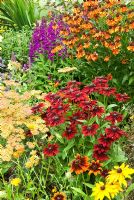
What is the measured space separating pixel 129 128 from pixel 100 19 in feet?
4.40

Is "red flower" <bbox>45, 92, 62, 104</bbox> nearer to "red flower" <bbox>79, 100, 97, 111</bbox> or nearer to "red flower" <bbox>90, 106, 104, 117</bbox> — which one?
"red flower" <bbox>79, 100, 97, 111</bbox>

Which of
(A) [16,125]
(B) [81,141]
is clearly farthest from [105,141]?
(A) [16,125]

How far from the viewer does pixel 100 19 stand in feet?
15.5

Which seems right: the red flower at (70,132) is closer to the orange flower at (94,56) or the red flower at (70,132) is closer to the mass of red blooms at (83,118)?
the mass of red blooms at (83,118)

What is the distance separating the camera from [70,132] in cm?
324

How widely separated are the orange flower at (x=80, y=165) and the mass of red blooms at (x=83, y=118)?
Answer: 97mm

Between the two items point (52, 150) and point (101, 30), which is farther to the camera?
point (101, 30)

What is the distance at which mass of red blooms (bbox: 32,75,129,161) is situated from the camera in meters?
3.08

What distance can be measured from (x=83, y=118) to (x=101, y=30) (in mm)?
1447

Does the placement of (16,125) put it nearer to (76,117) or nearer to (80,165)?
(76,117)

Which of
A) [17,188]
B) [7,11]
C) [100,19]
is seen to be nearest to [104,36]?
[100,19]

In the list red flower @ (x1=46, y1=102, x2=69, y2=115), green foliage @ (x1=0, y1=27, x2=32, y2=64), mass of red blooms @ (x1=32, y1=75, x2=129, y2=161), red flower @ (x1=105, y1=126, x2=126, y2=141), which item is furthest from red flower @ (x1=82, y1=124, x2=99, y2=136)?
green foliage @ (x1=0, y1=27, x2=32, y2=64)

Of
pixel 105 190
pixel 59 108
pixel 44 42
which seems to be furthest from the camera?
pixel 44 42

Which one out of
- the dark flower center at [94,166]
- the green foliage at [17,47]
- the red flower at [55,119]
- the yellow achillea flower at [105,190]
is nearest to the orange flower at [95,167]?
the dark flower center at [94,166]
